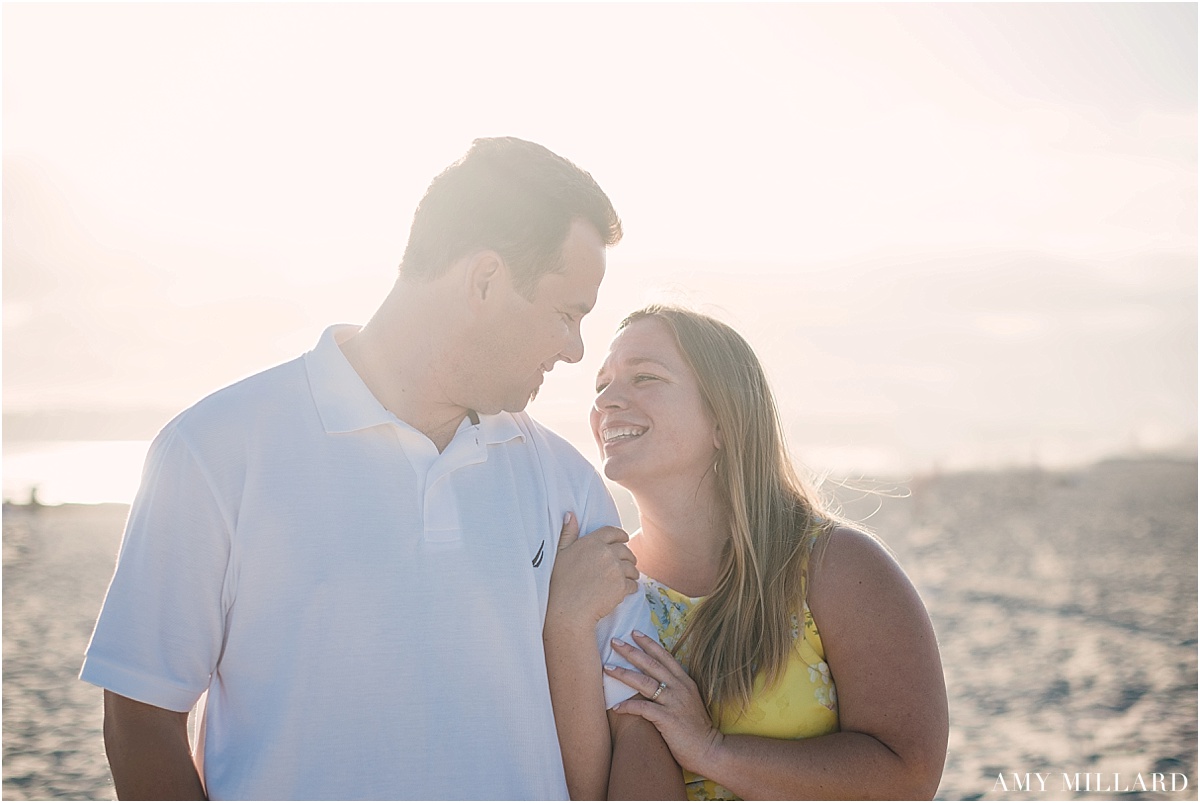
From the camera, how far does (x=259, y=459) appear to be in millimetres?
2854

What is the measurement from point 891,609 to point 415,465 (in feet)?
5.31

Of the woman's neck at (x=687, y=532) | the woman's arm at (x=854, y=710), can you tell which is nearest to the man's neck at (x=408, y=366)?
the woman's arm at (x=854, y=710)

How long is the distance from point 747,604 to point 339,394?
156 centimetres

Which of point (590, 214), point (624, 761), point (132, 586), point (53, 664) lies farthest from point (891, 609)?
point (53, 664)

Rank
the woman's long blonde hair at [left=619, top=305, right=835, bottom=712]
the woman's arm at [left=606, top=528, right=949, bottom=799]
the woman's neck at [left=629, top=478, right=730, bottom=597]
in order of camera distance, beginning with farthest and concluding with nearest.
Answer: the woman's neck at [left=629, top=478, right=730, bottom=597] < the woman's long blonde hair at [left=619, top=305, right=835, bottom=712] < the woman's arm at [left=606, top=528, right=949, bottom=799]

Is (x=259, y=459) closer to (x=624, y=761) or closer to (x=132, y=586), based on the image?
(x=132, y=586)

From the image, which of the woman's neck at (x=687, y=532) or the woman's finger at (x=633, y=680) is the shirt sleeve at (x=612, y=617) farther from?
the woman's neck at (x=687, y=532)

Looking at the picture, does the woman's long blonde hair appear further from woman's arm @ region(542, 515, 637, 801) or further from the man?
woman's arm @ region(542, 515, 637, 801)

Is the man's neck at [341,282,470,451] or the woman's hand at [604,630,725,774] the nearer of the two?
the man's neck at [341,282,470,451]

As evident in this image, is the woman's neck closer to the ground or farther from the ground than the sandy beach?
farther from the ground

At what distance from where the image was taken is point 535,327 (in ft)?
10.4

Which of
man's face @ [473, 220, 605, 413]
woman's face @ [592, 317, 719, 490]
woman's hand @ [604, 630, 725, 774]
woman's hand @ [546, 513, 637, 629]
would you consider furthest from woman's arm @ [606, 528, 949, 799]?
man's face @ [473, 220, 605, 413]

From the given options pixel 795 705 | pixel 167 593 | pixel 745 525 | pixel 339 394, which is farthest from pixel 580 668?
pixel 167 593

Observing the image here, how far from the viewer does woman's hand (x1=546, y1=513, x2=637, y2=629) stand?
3166 mm
